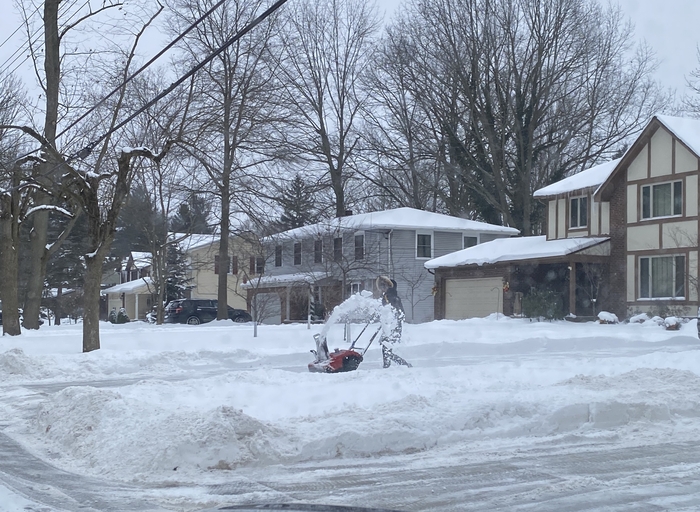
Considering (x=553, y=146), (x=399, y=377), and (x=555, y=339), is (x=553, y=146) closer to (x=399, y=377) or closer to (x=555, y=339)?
(x=555, y=339)

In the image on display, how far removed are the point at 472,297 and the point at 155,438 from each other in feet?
97.0

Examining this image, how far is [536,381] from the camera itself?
12.5 metres

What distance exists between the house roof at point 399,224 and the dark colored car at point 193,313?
589cm

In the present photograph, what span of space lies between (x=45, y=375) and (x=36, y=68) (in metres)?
12.0

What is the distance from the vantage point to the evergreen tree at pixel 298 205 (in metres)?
41.5

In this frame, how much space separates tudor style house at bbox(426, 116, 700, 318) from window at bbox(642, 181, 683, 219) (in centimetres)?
4

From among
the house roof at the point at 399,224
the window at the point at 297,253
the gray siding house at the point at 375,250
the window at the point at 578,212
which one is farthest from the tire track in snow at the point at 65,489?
the window at the point at 297,253

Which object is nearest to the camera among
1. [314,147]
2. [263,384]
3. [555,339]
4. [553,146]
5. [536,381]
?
[263,384]

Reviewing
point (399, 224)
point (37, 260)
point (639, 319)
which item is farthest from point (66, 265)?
point (639, 319)

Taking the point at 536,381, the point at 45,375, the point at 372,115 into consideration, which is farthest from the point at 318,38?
the point at 536,381

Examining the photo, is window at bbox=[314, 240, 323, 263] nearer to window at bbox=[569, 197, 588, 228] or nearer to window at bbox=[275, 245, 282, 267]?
window at bbox=[275, 245, 282, 267]

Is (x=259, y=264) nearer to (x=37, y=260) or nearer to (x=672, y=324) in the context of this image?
(x=37, y=260)

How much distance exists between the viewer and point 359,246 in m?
41.9

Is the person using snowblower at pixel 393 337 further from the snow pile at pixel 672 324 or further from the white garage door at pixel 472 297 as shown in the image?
the white garage door at pixel 472 297
